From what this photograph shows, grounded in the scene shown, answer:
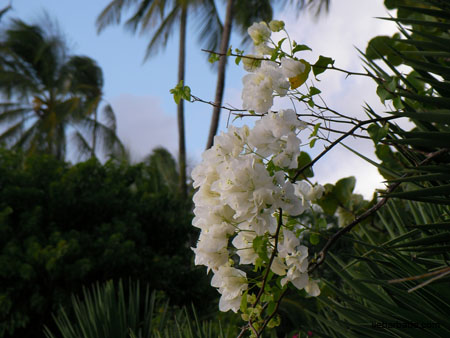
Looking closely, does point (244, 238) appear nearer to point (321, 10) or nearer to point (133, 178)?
point (133, 178)

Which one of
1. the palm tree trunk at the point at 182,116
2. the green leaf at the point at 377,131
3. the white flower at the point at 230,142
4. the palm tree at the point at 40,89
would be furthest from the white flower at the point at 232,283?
the palm tree at the point at 40,89

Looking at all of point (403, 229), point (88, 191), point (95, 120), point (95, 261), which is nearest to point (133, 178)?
point (88, 191)

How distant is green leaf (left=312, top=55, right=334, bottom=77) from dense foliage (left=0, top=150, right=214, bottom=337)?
5482 millimetres

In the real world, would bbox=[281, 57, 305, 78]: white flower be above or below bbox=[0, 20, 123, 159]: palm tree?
below

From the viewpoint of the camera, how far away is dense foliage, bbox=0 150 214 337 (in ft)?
20.2

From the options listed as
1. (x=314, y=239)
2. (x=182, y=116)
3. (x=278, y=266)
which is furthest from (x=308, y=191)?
(x=182, y=116)

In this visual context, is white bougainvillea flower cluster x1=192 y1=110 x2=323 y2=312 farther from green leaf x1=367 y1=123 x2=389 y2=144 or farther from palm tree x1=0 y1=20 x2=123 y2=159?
palm tree x1=0 y1=20 x2=123 y2=159

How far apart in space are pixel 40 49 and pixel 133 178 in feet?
37.3

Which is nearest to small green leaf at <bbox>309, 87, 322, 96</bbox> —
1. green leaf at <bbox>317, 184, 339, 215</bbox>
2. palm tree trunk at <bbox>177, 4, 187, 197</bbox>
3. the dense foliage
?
green leaf at <bbox>317, 184, 339, 215</bbox>

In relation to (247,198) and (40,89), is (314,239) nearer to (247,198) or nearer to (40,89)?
(247,198)

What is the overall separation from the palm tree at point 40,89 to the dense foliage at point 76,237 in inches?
382

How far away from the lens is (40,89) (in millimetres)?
18547

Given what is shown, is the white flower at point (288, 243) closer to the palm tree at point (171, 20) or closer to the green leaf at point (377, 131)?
the green leaf at point (377, 131)

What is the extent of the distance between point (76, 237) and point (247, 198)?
6.22 m
